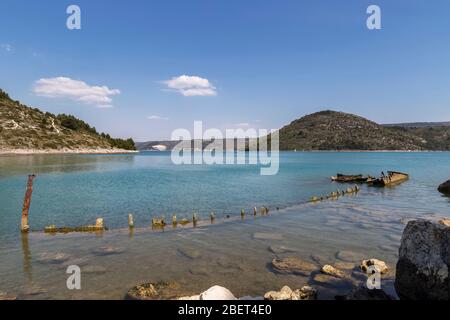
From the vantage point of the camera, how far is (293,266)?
18.9 m

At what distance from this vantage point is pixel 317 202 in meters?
44.0

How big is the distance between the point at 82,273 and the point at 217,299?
33.8ft

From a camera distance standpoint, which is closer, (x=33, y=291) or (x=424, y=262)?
(x=424, y=262)

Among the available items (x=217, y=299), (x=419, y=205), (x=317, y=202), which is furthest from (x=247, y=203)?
(x=217, y=299)

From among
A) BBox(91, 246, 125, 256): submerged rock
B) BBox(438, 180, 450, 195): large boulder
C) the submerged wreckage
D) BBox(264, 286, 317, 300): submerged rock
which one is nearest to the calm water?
BBox(91, 246, 125, 256): submerged rock

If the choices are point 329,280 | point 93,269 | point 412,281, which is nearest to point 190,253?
point 93,269

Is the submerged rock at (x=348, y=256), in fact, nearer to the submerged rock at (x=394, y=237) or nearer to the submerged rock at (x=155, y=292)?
the submerged rock at (x=394, y=237)

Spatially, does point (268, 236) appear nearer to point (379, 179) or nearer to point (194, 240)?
point (194, 240)

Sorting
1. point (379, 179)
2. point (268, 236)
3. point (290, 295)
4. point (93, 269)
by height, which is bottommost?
point (268, 236)

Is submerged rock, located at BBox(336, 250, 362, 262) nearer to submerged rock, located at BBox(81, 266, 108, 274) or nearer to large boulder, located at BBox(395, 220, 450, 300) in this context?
large boulder, located at BBox(395, 220, 450, 300)

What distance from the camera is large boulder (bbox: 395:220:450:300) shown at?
1252 cm

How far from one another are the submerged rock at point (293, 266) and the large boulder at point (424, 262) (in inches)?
205

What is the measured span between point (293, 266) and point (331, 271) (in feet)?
7.29

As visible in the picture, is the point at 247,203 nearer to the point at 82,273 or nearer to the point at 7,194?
the point at 82,273
